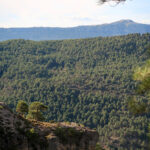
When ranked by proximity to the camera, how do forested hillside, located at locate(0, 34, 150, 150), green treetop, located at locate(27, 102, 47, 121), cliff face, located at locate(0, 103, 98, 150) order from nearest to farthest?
cliff face, located at locate(0, 103, 98, 150) → green treetop, located at locate(27, 102, 47, 121) → forested hillside, located at locate(0, 34, 150, 150)

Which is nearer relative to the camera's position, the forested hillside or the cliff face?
the cliff face

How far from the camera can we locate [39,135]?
21.8m

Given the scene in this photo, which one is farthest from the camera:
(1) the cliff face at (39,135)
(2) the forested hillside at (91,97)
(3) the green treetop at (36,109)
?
(2) the forested hillside at (91,97)

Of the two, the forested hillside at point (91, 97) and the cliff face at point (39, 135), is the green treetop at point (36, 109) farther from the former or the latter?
the forested hillside at point (91, 97)

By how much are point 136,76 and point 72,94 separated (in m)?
147

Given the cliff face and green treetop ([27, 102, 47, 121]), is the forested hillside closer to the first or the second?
green treetop ([27, 102, 47, 121])

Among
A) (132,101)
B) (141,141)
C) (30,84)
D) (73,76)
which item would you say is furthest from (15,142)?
(73,76)

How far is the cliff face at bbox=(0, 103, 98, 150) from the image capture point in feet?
66.4

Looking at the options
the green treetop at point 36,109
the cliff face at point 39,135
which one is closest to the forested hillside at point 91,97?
the green treetop at point 36,109

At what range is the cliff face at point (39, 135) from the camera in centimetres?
2025

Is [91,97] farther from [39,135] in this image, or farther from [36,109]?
[39,135]

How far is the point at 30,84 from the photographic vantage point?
172 m

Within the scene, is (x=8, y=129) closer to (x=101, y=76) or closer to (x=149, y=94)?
(x=149, y=94)

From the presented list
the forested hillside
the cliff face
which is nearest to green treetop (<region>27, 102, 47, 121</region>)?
the cliff face
